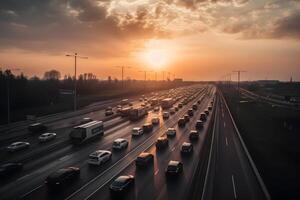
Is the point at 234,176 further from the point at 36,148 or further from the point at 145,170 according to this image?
the point at 36,148

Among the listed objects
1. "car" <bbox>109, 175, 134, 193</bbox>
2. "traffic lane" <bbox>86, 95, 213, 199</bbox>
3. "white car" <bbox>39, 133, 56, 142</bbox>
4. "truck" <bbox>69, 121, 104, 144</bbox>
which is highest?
"truck" <bbox>69, 121, 104, 144</bbox>

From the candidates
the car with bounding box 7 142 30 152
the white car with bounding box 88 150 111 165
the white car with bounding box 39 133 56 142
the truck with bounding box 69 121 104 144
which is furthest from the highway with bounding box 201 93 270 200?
the car with bounding box 7 142 30 152

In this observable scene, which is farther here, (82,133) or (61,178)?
(82,133)

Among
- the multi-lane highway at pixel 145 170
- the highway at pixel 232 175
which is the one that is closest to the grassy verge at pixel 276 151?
the highway at pixel 232 175

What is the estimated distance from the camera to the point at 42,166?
30516 mm

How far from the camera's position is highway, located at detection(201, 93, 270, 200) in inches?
921

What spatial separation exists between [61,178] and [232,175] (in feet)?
57.0

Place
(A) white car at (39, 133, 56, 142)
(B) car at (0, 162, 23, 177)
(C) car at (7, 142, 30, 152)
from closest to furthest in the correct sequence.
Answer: (B) car at (0, 162, 23, 177), (C) car at (7, 142, 30, 152), (A) white car at (39, 133, 56, 142)

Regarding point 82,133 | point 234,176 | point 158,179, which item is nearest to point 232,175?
point 234,176

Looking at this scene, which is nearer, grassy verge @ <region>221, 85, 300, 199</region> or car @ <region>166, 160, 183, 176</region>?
grassy verge @ <region>221, 85, 300, 199</region>

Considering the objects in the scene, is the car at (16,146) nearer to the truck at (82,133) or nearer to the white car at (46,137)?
the white car at (46,137)

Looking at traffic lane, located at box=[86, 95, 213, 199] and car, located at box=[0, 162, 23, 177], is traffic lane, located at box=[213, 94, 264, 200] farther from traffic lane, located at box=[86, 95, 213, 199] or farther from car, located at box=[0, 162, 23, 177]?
car, located at box=[0, 162, 23, 177]

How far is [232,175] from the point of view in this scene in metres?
27.8

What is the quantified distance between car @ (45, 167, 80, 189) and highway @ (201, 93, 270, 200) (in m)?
12.9
